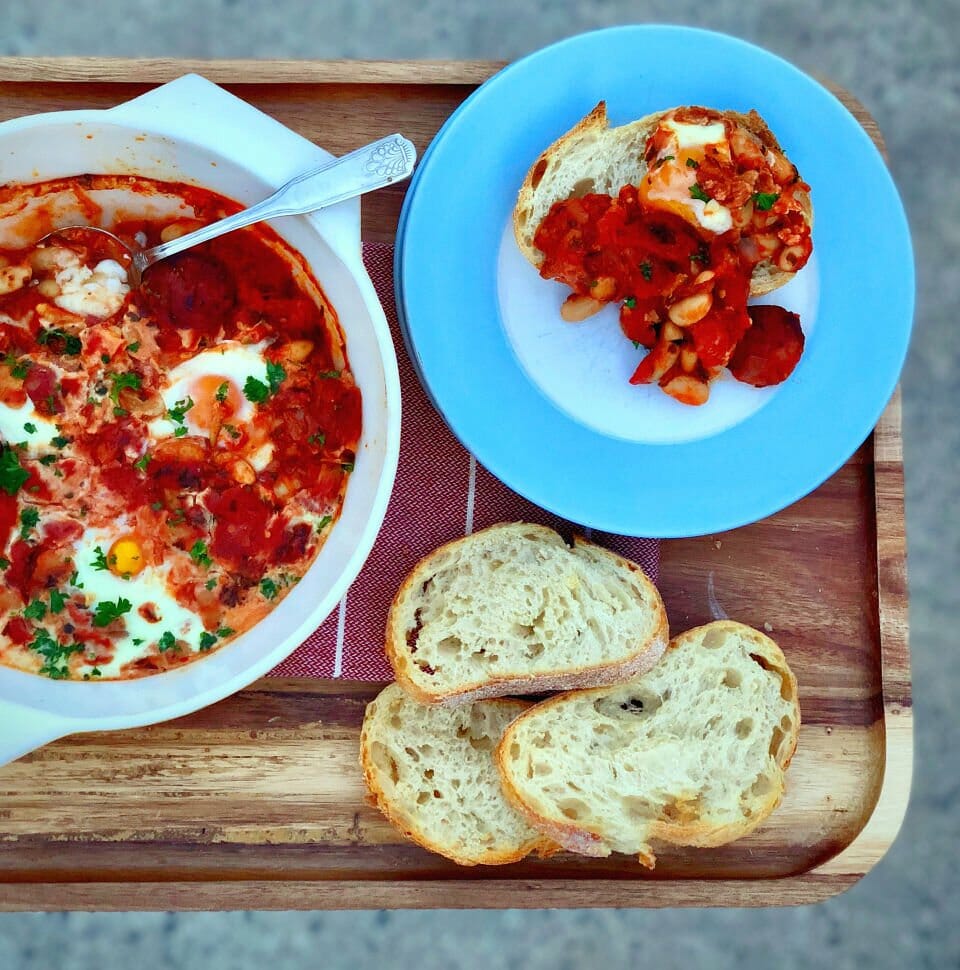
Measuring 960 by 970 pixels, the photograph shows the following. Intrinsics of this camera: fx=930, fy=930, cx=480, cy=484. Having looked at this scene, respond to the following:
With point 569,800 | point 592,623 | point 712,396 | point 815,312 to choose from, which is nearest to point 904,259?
point 815,312

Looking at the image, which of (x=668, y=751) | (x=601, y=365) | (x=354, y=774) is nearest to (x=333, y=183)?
(x=601, y=365)

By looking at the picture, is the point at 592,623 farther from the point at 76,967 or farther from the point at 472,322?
the point at 76,967

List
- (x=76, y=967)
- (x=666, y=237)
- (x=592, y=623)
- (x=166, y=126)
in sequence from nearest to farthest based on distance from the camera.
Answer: (x=166, y=126), (x=666, y=237), (x=592, y=623), (x=76, y=967)

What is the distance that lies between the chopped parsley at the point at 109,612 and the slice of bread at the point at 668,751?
1243 mm

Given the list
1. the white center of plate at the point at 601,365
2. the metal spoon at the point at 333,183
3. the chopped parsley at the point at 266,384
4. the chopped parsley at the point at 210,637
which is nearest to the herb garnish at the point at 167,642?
the chopped parsley at the point at 210,637

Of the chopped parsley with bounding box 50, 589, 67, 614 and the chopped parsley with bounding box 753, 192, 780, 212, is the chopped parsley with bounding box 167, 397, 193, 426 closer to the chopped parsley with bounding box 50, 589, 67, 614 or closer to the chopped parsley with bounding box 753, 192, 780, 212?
the chopped parsley with bounding box 50, 589, 67, 614

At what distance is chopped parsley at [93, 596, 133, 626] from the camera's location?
111 inches

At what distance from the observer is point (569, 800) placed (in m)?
2.96

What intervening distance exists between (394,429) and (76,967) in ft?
10.7

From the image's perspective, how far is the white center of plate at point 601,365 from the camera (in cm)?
292

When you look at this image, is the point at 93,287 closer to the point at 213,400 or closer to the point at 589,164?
the point at 213,400

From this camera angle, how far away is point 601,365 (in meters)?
2.95

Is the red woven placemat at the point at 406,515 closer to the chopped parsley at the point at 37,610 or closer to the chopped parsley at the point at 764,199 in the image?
the chopped parsley at the point at 37,610

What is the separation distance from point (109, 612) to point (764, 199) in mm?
2292
